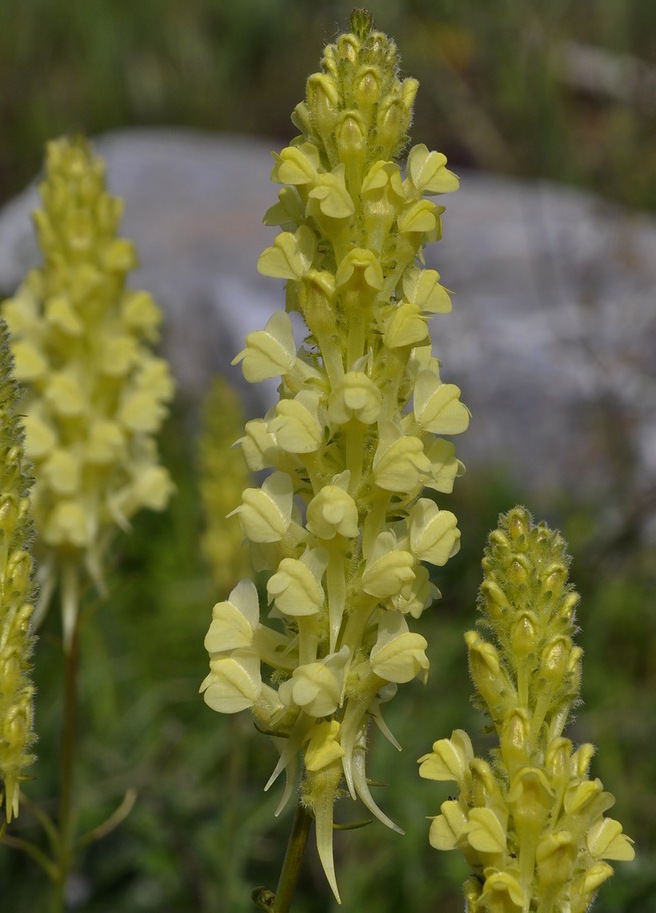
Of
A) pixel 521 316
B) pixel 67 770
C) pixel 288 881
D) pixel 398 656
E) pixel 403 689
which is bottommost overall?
pixel 403 689

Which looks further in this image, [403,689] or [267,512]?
[403,689]

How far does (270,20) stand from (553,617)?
39.1 ft

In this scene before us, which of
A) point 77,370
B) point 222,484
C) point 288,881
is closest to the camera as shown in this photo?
point 288,881

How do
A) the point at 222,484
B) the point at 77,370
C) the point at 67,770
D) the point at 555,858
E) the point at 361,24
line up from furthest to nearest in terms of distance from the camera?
the point at 222,484
the point at 77,370
the point at 67,770
the point at 361,24
the point at 555,858

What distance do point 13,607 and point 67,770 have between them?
45.7 inches

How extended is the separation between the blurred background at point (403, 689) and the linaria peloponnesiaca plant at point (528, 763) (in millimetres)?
946

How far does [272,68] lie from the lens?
1237 centimetres

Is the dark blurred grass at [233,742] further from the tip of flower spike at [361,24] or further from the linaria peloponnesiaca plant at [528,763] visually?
the tip of flower spike at [361,24]

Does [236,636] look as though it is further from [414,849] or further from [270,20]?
[270,20]

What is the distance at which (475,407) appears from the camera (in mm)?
6371

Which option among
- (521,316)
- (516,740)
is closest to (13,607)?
(516,740)

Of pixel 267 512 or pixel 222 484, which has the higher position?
pixel 267 512

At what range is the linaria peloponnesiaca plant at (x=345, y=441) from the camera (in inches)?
58.8

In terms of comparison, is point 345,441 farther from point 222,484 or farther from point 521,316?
point 521,316
